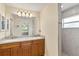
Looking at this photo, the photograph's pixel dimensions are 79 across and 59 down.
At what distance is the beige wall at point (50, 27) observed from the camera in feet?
6.16

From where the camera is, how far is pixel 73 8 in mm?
1835

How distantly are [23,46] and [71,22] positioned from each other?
85cm

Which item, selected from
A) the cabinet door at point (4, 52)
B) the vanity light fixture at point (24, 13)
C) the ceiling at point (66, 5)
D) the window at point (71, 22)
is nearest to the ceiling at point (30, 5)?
the vanity light fixture at point (24, 13)

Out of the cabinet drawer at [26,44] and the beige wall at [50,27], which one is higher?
the beige wall at [50,27]

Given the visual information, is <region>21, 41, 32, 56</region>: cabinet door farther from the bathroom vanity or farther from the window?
the window

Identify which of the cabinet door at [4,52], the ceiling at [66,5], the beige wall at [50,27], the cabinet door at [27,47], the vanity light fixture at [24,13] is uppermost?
the ceiling at [66,5]

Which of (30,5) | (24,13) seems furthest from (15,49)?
(30,5)

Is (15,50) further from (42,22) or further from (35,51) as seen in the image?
(42,22)

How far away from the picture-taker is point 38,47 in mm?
1924

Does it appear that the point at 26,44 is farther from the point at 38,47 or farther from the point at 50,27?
the point at 50,27

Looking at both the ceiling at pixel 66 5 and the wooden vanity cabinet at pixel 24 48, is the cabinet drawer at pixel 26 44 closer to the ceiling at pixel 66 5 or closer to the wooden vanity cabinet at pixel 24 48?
the wooden vanity cabinet at pixel 24 48

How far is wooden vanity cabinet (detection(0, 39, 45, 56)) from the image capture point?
185 cm

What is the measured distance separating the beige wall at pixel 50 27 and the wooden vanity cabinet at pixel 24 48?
0.11 meters

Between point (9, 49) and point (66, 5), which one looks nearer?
point (66, 5)
